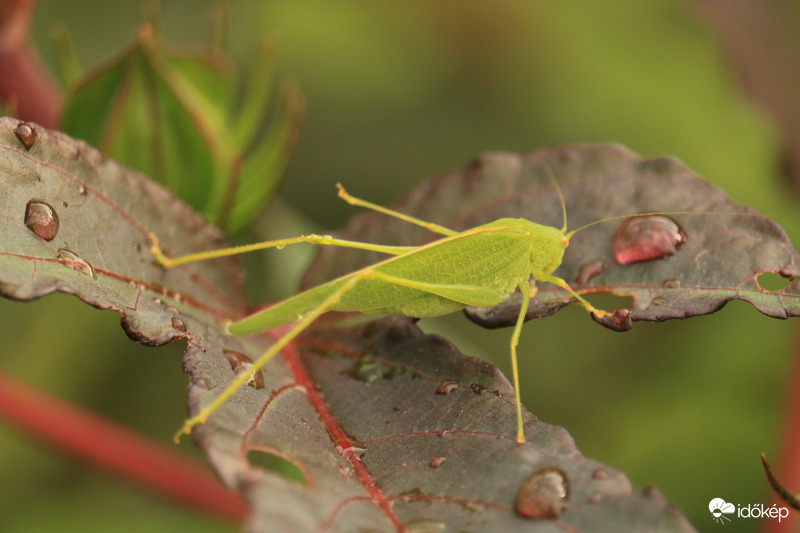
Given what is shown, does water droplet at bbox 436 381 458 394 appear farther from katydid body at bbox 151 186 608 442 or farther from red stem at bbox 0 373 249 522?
red stem at bbox 0 373 249 522

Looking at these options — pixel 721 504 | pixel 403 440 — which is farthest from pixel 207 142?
pixel 721 504

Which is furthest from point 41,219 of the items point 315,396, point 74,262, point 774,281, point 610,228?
point 774,281

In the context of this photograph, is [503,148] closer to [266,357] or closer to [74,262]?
[266,357]

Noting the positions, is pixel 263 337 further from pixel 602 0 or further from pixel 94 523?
pixel 602 0

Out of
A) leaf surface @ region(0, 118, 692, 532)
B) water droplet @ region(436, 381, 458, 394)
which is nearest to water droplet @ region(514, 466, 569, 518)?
leaf surface @ region(0, 118, 692, 532)

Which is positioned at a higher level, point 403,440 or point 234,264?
point 234,264

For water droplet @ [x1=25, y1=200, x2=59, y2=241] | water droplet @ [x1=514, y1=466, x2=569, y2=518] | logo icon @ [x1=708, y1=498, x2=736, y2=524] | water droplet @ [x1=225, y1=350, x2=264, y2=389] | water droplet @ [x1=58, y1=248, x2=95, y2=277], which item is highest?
water droplet @ [x1=25, y1=200, x2=59, y2=241]

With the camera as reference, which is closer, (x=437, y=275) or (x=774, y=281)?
(x=774, y=281)
